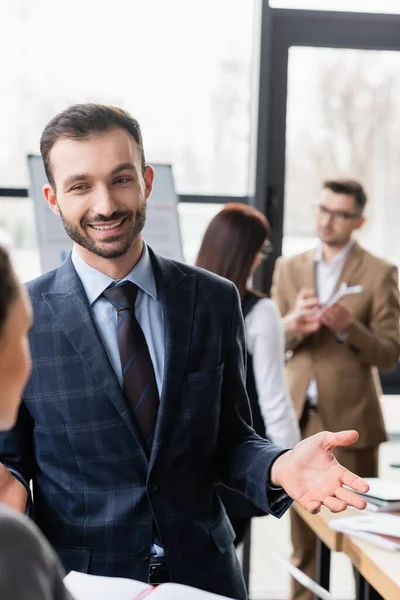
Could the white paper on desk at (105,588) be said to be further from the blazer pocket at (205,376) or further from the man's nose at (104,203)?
the man's nose at (104,203)

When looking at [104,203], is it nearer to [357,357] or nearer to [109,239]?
[109,239]

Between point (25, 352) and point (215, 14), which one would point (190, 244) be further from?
point (25, 352)

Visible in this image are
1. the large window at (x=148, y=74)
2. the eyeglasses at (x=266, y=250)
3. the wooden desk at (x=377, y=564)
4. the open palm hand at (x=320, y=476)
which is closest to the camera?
the open palm hand at (x=320, y=476)

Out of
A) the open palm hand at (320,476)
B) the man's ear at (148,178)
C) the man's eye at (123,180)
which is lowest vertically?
the open palm hand at (320,476)

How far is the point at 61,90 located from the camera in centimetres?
432

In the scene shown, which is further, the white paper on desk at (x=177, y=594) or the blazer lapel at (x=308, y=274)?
the blazer lapel at (x=308, y=274)

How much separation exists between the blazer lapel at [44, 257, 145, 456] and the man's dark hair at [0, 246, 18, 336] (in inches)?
33.1

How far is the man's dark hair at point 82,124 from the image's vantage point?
5.09 feet

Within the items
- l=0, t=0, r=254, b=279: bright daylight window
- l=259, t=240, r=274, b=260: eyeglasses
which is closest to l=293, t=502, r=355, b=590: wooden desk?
l=259, t=240, r=274, b=260: eyeglasses

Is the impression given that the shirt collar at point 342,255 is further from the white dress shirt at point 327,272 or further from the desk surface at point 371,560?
the desk surface at point 371,560

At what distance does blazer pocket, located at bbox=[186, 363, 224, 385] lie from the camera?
5.14 feet

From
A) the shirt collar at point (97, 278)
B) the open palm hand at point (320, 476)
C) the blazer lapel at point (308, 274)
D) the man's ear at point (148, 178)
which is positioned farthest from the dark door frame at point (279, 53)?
the open palm hand at point (320, 476)

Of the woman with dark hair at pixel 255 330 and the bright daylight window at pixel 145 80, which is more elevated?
the bright daylight window at pixel 145 80

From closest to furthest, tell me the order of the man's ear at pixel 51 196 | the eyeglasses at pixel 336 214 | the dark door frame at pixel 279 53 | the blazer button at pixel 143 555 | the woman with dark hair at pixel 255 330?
the blazer button at pixel 143 555 → the man's ear at pixel 51 196 → the woman with dark hair at pixel 255 330 → the eyeglasses at pixel 336 214 → the dark door frame at pixel 279 53
